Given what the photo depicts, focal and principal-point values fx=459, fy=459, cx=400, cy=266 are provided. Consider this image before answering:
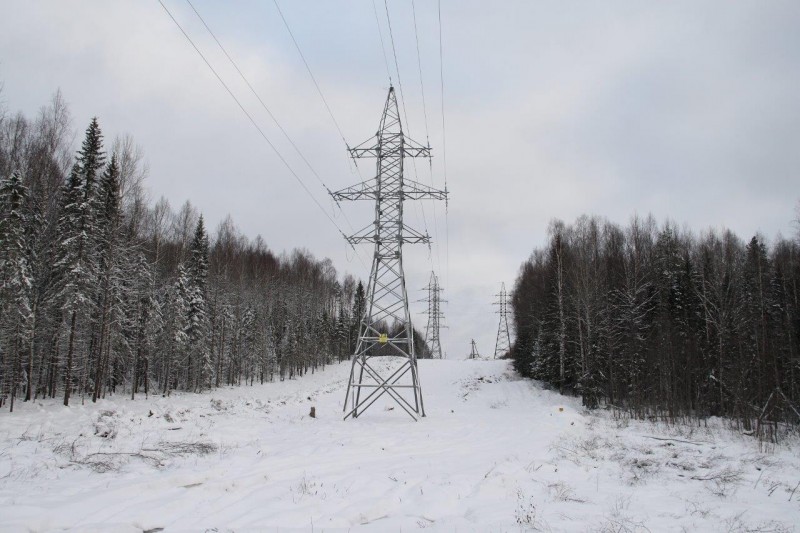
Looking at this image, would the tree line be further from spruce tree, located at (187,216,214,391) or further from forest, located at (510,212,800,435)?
forest, located at (510,212,800,435)

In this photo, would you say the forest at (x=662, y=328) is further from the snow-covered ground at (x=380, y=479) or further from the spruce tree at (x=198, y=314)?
the spruce tree at (x=198, y=314)

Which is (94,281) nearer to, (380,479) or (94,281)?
(94,281)

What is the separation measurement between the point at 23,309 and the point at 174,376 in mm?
19019

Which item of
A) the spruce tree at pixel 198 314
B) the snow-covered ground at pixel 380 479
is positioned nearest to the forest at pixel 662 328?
the snow-covered ground at pixel 380 479

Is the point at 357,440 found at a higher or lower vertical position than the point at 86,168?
lower

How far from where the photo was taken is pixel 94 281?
79.5 feet

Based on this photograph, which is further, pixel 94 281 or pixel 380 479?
pixel 94 281

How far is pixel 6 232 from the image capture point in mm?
20438

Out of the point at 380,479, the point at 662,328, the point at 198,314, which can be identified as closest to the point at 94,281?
the point at 198,314

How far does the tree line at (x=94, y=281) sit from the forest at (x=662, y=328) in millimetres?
27340

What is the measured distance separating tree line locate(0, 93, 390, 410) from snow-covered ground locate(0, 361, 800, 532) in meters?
9.41

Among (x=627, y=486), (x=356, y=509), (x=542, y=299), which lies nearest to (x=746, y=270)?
(x=542, y=299)

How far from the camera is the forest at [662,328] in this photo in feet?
78.4

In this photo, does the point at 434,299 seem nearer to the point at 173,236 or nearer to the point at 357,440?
the point at 173,236
